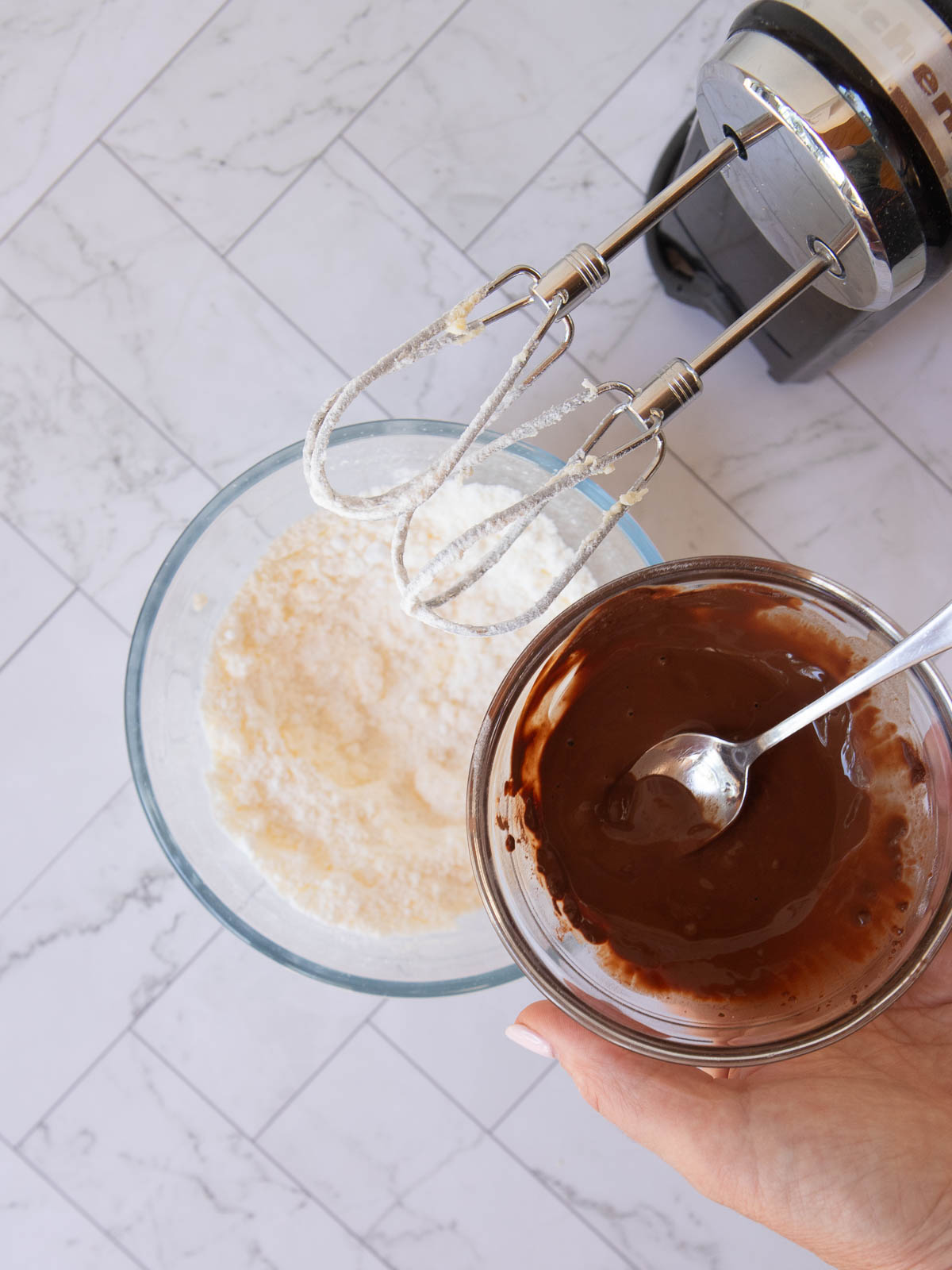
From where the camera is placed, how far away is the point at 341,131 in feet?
3.23

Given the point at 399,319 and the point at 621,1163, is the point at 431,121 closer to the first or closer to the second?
the point at 399,319

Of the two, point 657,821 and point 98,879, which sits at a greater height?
point 98,879

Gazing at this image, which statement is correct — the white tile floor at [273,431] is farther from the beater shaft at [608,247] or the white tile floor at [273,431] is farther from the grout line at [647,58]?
the beater shaft at [608,247]

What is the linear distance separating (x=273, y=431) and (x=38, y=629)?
334 mm

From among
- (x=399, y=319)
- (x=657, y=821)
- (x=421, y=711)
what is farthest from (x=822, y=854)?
(x=399, y=319)

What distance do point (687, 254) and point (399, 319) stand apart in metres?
0.30

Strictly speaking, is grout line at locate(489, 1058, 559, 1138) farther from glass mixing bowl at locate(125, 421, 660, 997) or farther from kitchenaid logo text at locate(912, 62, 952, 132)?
kitchenaid logo text at locate(912, 62, 952, 132)

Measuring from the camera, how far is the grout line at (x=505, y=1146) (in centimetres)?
103

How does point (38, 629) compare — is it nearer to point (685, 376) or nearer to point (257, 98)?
point (257, 98)

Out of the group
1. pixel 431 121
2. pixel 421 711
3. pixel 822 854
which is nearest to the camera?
pixel 822 854

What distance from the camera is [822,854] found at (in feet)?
2.03

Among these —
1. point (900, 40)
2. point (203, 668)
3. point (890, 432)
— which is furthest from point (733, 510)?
point (203, 668)

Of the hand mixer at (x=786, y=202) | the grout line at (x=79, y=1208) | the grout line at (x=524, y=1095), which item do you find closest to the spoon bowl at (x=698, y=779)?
the hand mixer at (x=786, y=202)

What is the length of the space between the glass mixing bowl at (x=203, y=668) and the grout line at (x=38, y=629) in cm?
20
